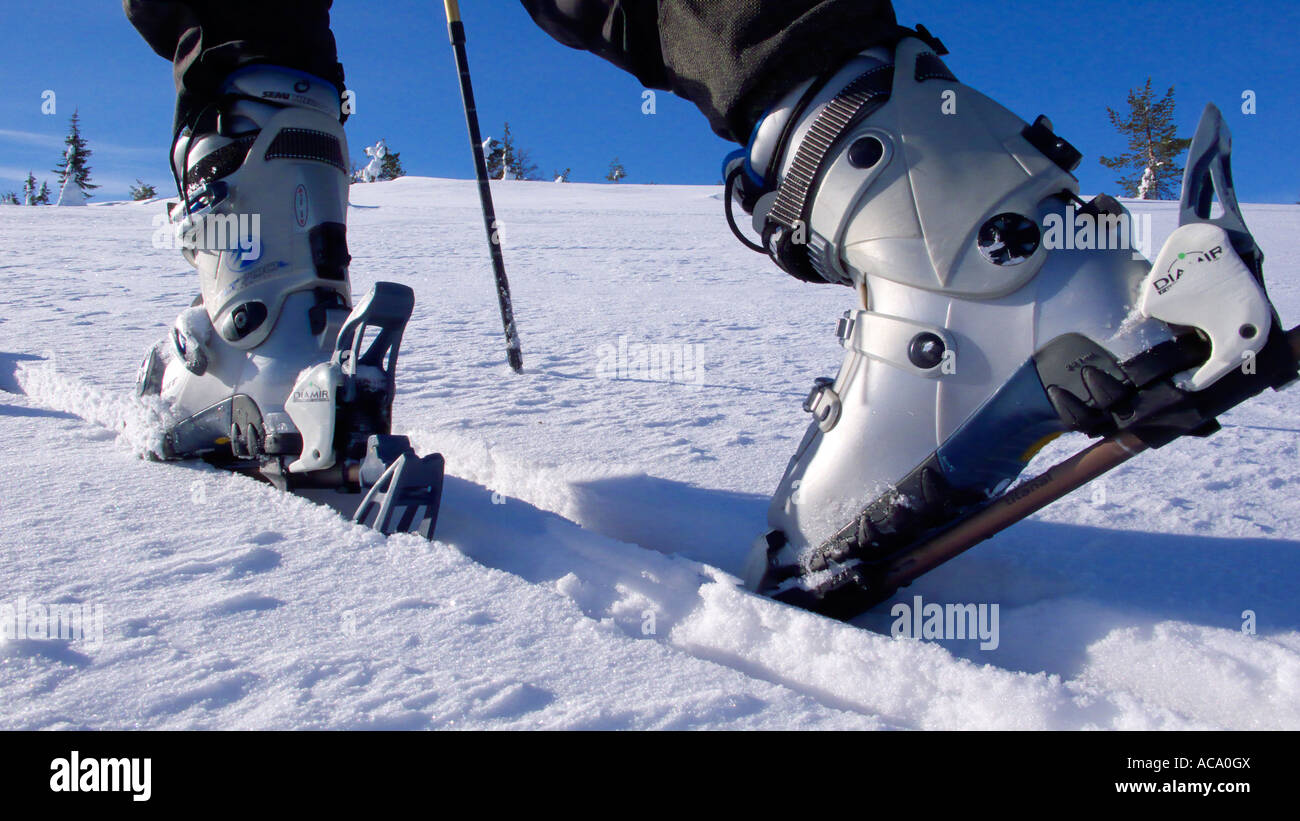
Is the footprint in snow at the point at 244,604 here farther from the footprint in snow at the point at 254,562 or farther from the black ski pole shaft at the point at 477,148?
the black ski pole shaft at the point at 477,148

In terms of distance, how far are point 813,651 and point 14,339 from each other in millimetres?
2751

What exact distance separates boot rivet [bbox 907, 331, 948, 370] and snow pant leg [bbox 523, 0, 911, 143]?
0.33 metres

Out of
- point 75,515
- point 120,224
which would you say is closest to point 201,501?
point 75,515

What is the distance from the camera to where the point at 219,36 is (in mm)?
1229

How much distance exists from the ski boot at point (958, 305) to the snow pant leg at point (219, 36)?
843 mm

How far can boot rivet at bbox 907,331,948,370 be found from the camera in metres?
0.87

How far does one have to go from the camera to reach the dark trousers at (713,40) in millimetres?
854

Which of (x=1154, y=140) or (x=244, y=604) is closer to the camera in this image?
(x=244, y=604)

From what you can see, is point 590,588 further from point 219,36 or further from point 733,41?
point 219,36

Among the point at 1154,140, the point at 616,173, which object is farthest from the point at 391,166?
the point at 1154,140

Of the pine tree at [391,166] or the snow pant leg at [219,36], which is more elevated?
the pine tree at [391,166]

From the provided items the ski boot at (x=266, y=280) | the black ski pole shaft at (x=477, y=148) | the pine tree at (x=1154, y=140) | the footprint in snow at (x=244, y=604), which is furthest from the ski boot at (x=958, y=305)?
the pine tree at (x=1154, y=140)

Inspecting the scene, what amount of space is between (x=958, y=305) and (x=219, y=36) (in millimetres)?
1203

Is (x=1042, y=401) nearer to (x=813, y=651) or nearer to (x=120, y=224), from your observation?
(x=813, y=651)
